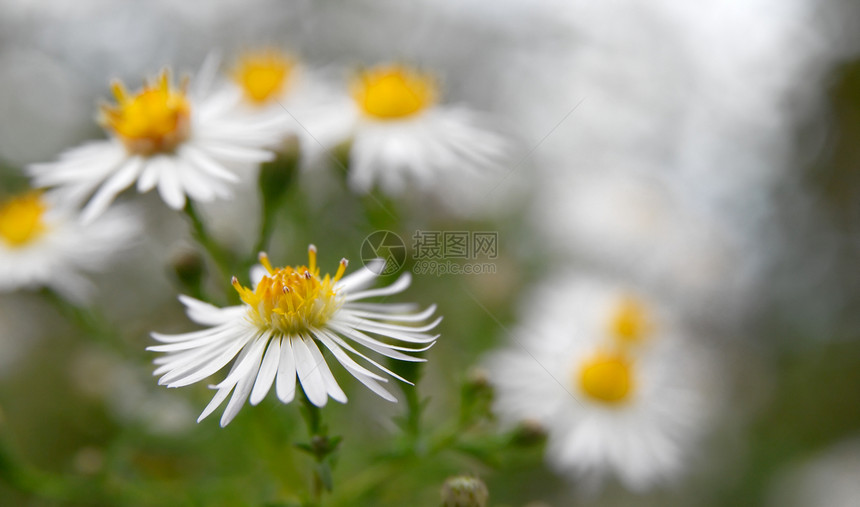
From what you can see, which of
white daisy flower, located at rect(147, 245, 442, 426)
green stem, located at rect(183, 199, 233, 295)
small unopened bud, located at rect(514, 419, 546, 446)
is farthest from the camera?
small unopened bud, located at rect(514, 419, 546, 446)

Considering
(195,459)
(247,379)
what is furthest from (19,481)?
(247,379)

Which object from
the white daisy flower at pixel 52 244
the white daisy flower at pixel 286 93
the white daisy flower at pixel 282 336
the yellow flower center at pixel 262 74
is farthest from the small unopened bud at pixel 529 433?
the yellow flower center at pixel 262 74

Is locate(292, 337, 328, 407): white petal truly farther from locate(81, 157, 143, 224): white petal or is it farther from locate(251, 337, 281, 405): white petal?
locate(81, 157, 143, 224): white petal

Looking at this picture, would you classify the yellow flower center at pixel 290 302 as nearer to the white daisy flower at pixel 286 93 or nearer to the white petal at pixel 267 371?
the white petal at pixel 267 371

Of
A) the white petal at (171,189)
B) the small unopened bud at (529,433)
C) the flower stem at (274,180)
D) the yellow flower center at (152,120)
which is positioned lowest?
the small unopened bud at (529,433)

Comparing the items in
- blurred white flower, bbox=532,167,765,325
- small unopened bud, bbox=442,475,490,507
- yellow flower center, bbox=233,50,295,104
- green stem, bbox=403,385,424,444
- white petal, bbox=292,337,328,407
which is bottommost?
small unopened bud, bbox=442,475,490,507

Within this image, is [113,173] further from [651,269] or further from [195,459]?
[651,269]

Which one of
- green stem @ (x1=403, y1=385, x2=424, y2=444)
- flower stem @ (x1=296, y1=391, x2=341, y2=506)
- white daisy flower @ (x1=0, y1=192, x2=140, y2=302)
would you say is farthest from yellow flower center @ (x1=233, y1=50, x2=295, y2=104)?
flower stem @ (x1=296, y1=391, x2=341, y2=506)
